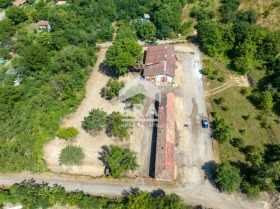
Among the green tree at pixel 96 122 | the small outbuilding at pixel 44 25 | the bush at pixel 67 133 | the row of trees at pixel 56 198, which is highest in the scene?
the small outbuilding at pixel 44 25

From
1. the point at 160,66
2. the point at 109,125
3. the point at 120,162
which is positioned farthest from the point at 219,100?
the point at 120,162

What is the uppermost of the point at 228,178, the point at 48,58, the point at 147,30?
the point at 147,30

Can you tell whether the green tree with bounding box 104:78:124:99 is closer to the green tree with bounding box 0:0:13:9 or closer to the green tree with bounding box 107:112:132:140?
the green tree with bounding box 107:112:132:140

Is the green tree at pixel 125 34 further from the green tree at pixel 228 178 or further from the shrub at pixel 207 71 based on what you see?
the green tree at pixel 228 178

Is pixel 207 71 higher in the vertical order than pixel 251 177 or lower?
higher

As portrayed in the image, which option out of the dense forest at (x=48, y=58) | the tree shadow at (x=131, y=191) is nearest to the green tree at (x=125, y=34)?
the dense forest at (x=48, y=58)

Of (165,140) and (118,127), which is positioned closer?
(165,140)

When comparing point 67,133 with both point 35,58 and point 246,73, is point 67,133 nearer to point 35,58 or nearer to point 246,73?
point 35,58
